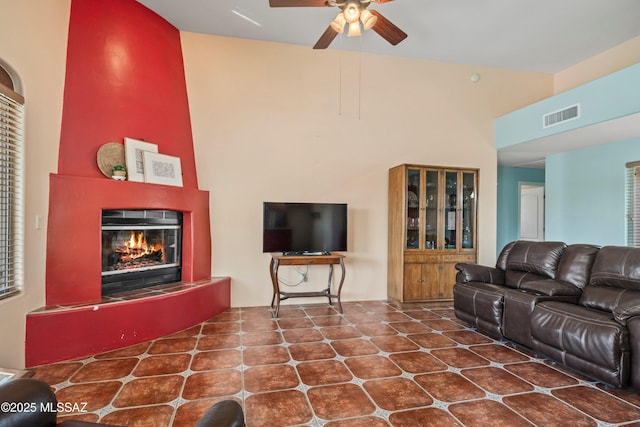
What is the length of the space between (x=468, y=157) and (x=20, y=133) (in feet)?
17.8

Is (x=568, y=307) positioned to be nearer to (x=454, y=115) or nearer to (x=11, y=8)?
(x=454, y=115)

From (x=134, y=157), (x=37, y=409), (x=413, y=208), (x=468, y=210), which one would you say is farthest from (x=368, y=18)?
(x=37, y=409)

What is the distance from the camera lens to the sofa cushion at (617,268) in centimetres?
272

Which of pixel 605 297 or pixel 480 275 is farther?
pixel 480 275

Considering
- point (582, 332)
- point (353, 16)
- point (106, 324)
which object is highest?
point (353, 16)

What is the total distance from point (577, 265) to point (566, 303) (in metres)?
0.49

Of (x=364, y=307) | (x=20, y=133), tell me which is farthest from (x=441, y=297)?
(x=20, y=133)

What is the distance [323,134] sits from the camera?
479 centimetres

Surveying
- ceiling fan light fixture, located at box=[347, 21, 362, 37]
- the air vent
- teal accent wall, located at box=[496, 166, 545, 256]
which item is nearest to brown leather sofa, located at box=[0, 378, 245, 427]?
ceiling fan light fixture, located at box=[347, 21, 362, 37]

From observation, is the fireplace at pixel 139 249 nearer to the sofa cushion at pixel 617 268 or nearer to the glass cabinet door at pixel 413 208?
the glass cabinet door at pixel 413 208

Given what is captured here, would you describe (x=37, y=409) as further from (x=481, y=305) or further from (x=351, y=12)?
(x=481, y=305)

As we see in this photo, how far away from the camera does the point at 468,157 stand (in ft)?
17.5

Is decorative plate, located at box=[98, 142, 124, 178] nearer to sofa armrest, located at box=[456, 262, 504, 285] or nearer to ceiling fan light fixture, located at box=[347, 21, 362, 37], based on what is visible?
ceiling fan light fixture, located at box=[347, 21, 362, 37]

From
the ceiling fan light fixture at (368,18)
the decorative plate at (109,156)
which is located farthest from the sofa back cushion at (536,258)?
the decorative plate at (109,156)
